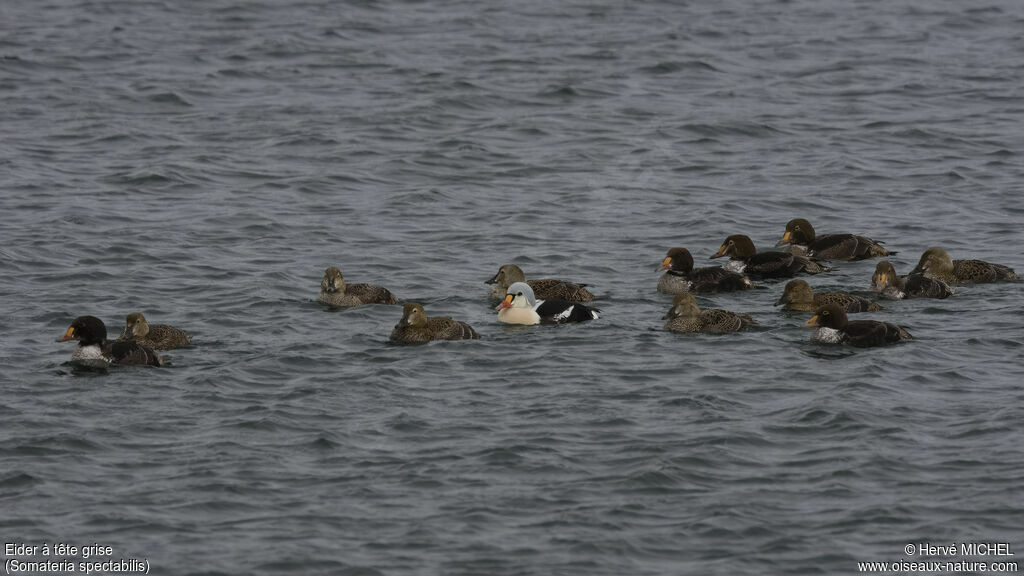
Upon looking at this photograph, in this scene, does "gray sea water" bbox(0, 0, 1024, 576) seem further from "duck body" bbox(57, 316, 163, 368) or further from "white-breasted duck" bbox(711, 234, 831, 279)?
"white-breasted duck" bbox(711, 234, 831, 279)

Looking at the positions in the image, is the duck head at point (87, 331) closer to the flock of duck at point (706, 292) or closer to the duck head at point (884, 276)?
the flock of duck at point (706, 292)

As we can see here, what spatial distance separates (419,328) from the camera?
52.5ft

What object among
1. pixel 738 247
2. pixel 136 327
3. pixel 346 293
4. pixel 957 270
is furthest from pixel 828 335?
Answer: pixel 136 327

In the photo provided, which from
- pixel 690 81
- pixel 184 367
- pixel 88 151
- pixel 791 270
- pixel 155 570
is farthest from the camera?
pixel 690 81

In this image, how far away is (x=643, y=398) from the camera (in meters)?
14.4

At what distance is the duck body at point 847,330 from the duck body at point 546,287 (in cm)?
292

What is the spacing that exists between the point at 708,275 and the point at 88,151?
12.3 m

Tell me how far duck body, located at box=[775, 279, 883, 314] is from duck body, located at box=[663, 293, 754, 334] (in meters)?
0.84

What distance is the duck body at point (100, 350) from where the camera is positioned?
15148 millimetres

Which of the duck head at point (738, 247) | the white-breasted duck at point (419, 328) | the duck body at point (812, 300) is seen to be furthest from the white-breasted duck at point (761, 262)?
the white-breasted duck at point (419, 328)

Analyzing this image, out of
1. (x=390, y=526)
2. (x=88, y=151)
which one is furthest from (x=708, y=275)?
(x=88, y=151)

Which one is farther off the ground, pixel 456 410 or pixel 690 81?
pixel 690 81

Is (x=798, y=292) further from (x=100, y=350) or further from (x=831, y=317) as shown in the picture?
(x=100, y=350)

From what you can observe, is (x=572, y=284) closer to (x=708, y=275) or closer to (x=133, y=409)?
(x=708, y=275)
